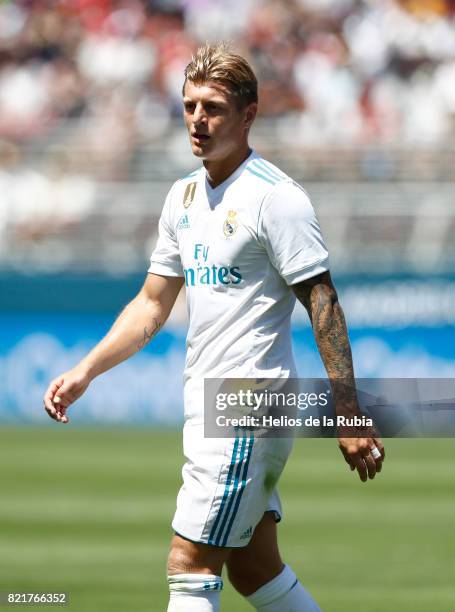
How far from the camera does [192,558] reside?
13.3 feet

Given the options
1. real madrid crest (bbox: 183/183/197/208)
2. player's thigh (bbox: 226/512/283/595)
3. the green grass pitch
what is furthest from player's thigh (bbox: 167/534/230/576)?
the green grass pitch

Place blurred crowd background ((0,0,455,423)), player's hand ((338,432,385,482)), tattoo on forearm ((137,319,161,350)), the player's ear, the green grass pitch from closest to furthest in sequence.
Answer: player's hand ((338,432,385,482)) → the player's ear → tattoo on forearm ((137,319,161,350)) → the green grass pitch → blurred crowd background ((0,0,455,423))

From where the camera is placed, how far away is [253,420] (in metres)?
4.12

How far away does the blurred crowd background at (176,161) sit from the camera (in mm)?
13719

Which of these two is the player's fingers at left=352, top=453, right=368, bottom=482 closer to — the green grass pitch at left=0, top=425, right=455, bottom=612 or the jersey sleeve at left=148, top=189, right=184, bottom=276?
the jersey sleeve at left=148, top=189, right=184, bottom=276

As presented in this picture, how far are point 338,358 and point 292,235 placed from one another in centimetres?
42

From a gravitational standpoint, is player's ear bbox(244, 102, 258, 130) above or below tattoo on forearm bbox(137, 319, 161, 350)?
above

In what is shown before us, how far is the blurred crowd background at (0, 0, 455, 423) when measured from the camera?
540 inches

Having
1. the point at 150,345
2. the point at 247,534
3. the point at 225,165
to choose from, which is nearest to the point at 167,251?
the point at 225,165

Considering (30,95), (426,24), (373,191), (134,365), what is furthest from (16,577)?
(426,24)

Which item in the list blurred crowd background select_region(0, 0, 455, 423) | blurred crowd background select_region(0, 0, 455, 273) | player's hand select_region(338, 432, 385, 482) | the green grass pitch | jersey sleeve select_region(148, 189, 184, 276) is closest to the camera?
player's hand select_region(338, 432, 385, 482)

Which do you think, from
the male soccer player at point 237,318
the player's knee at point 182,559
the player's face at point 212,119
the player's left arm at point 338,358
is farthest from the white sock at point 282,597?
the player's face at point 212,119

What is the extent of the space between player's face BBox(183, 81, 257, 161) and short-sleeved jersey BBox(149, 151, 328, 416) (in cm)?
12

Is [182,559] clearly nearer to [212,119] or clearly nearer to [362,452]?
[362,452]
